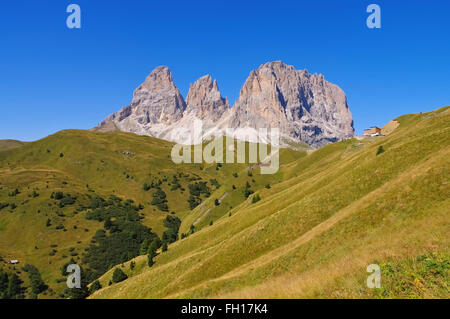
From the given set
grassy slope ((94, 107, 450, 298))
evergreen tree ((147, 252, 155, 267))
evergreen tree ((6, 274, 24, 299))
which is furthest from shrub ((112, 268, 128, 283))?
evergreen tree ((6, 274, 24, 299))

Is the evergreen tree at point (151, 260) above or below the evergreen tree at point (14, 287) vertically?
above

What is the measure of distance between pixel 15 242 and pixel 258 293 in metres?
158

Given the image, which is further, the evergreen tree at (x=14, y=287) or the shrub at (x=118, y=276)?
the evergreen tree at (x=14, y=287)

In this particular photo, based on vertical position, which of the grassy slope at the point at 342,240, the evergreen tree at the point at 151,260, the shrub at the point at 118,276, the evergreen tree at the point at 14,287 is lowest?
the evergreen tree at the point at 14,287

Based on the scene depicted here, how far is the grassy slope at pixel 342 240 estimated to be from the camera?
1498 centimetres

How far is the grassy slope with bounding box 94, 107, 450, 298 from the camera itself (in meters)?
15.0

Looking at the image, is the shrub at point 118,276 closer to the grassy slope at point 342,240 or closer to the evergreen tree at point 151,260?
the evergreen tree at point 151,260

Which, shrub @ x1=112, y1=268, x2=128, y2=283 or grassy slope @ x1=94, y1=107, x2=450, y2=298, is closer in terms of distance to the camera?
grassy slope @ x1=94, y1=107, x2=450, y2=298

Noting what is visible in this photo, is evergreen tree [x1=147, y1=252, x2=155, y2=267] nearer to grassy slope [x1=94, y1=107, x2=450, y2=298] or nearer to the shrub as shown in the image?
the shrub

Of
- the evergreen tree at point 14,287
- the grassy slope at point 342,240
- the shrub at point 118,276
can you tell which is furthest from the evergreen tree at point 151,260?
the evergreen tree at point 14,287

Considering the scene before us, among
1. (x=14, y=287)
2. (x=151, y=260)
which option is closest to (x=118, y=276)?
(x=151, y=260)

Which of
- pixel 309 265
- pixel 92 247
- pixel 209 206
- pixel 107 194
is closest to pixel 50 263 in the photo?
pixel 92 247
